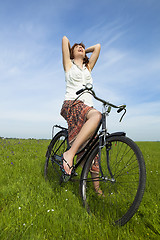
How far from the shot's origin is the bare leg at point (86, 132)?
3.12 metres

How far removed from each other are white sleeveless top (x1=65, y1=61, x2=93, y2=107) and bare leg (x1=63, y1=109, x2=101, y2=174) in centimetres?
50

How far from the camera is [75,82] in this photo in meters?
3.85

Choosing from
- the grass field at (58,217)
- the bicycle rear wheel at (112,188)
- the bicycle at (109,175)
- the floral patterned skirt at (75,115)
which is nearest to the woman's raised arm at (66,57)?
the floral patterned skirt at (75,115)

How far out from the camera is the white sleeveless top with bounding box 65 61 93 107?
3758mm

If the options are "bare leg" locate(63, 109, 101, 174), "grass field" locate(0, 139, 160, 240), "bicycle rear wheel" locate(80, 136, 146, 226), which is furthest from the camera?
"bare leg" locate(63, 109, 101, 174)

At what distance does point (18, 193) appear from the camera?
3650 mm

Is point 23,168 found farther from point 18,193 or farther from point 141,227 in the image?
point 141,227

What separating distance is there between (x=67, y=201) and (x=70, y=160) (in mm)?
726

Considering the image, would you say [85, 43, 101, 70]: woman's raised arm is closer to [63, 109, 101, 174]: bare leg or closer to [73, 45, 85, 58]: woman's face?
[73, 45, 85, 58]: woman's face

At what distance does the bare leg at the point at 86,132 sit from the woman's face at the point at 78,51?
1.52 m

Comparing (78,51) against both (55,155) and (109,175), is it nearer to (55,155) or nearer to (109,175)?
(55,155)

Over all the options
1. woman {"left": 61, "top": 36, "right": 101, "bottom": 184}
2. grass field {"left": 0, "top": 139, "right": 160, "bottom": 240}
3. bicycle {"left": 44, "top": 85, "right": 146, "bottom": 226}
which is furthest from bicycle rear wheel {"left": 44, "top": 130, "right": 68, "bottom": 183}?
bicycle {"left": 44, "top": 85, "right": 146, "bottom": 226}

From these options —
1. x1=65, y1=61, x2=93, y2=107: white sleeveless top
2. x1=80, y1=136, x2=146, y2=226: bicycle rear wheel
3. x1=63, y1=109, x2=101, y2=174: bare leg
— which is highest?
x1=65, y1=61, x2=93, y2=107: white sleeveless top

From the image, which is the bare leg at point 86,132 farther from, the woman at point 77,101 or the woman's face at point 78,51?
the woman's face at point 78,51
